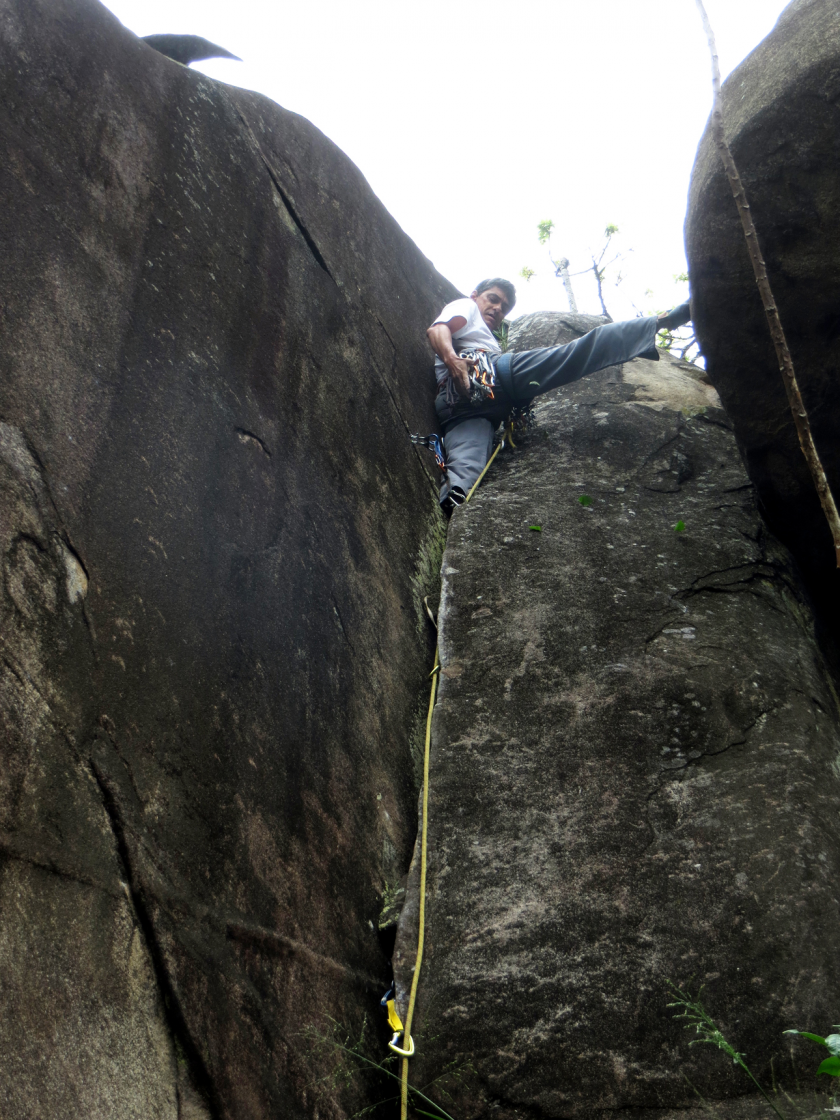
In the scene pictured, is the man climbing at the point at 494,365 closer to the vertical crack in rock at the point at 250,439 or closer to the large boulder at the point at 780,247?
the large boulder at the point at 780,247

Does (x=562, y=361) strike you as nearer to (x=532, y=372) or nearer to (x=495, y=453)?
(x=532, y=372)

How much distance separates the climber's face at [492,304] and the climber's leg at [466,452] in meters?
1.11

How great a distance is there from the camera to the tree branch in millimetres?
2555

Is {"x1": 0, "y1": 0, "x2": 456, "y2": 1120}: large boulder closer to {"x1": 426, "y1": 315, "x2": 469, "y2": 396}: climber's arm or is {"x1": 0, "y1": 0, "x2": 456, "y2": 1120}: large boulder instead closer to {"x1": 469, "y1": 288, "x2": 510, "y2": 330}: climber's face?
{"x1": 426, "y1": 315, "x2": 469, "y2": 396}: climber's arm

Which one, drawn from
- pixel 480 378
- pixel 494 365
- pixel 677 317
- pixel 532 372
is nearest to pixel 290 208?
pixel 480 378

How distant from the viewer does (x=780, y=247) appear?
3031mm

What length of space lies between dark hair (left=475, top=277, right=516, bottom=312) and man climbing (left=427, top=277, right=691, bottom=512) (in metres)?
0.55

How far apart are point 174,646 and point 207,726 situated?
0.23 metres

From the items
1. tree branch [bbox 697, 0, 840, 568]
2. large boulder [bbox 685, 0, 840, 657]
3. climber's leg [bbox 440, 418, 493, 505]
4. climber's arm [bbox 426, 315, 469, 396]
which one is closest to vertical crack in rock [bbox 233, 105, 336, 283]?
climber's arm [bbox 426, 315, 469, 396]

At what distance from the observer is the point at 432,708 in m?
3.03

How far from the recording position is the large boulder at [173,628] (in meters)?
1.66

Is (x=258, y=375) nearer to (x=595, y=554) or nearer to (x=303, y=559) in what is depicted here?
(x=303, y=559)

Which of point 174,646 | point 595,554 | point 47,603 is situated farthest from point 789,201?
point 47,603

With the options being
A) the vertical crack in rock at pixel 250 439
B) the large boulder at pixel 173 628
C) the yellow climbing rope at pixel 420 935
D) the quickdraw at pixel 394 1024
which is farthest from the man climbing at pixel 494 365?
the quickdraw at pixel 394 1024
